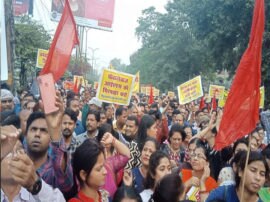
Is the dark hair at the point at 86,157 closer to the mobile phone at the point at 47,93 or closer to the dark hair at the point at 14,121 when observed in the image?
the mobile phone at the point at 47,93

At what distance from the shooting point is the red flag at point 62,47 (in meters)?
4.03

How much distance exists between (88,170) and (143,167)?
1.42 meters

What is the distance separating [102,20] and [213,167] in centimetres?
1325

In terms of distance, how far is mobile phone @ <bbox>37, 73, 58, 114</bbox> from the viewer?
2.96 meters

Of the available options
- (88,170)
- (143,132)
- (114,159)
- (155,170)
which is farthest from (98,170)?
(143,132)

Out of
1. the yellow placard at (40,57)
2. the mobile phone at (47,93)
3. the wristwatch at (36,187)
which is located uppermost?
the yellow placard at (40,57)

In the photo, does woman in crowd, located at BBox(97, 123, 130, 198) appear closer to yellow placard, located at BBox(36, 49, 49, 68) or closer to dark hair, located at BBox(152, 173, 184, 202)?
dark hair, located at BBox(152, 173, 184, 202)

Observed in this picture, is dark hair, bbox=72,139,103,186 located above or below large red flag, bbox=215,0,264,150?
below

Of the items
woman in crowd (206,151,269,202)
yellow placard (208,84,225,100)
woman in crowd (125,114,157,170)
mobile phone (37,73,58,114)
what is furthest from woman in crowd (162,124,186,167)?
yellow placard (208,84,225,100)

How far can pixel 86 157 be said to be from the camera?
2930 millimetres

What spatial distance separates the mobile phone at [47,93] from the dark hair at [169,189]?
35.6 inches

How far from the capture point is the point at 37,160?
10.5 feet

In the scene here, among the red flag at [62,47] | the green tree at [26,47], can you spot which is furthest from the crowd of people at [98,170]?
the green tree at [26,47]

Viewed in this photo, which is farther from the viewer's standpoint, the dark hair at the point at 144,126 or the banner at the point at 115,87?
the banner at the point at 115,87
